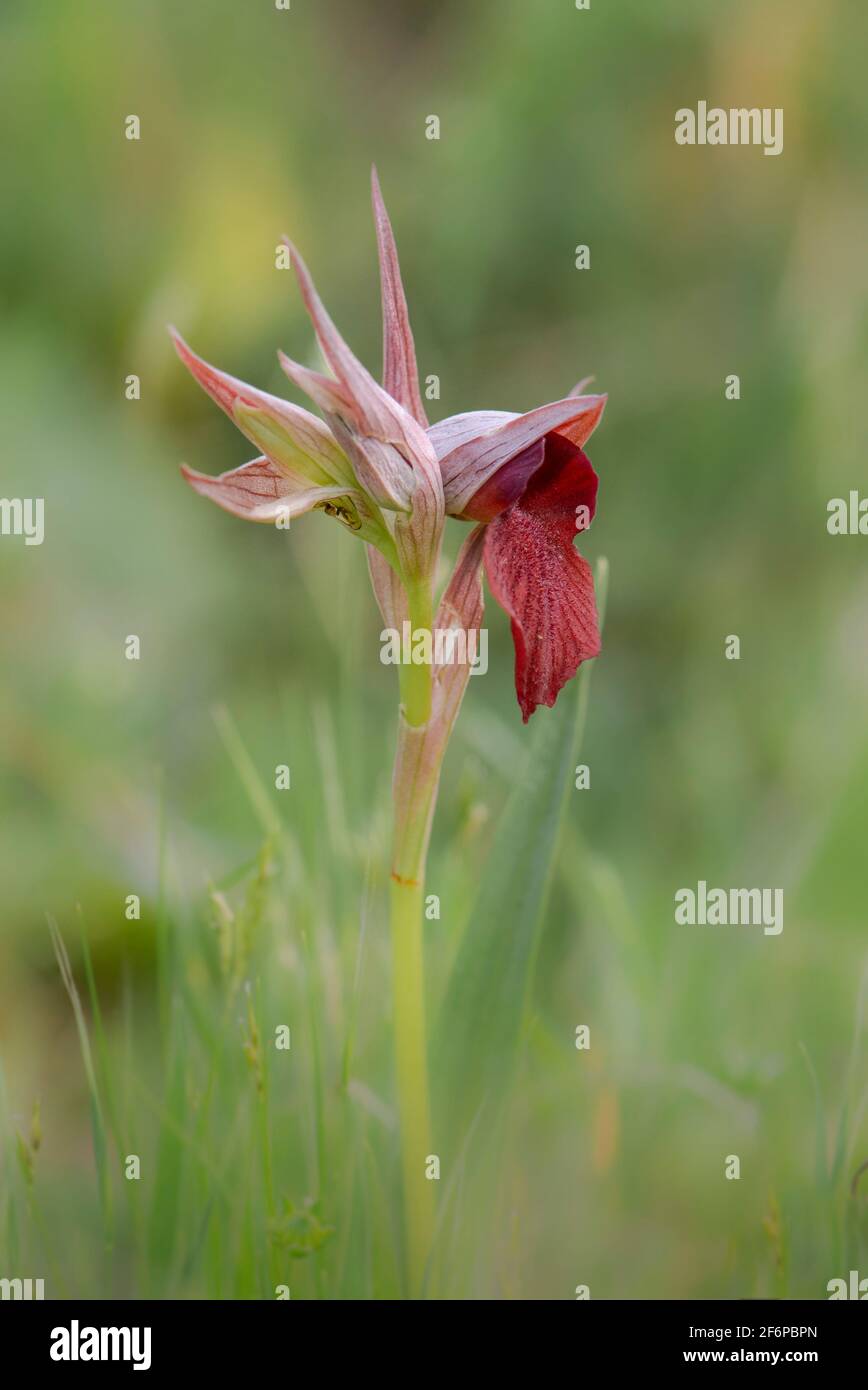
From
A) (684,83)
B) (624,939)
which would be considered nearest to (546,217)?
(684,83)

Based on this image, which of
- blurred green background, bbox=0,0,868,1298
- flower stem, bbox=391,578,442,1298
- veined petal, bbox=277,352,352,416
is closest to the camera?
veined petal, bbox=277,352,352,416

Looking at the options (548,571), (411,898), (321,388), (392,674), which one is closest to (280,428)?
(321,388)

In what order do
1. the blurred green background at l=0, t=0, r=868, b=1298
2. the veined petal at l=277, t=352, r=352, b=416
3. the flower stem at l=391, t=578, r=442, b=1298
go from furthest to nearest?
1. the blurred green background at l=0, t=0, r=868, b=1298
2. the flower stem at l=391, t=578, r=442, b=1298
3. the veined petal at l=277, t=352, r=352, b=416

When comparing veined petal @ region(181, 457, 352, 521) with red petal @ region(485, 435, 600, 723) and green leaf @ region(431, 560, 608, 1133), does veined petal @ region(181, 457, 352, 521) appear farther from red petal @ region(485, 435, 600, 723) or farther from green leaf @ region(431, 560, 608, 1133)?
green leaf @ region(431, 560, 608, 1133)

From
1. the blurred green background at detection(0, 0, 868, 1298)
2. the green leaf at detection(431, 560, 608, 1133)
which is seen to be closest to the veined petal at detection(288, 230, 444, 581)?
the green leaf at detection(431, 560, 608, 1133)

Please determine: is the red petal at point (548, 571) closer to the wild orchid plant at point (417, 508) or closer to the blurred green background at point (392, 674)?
the wild orchid plant at point (417, 508)

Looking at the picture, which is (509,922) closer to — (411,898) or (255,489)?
(411,898)

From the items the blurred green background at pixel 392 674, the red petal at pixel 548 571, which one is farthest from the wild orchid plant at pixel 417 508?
the blurred green background at pixel 392 674

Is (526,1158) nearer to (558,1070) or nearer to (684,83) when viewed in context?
(558,1070)
